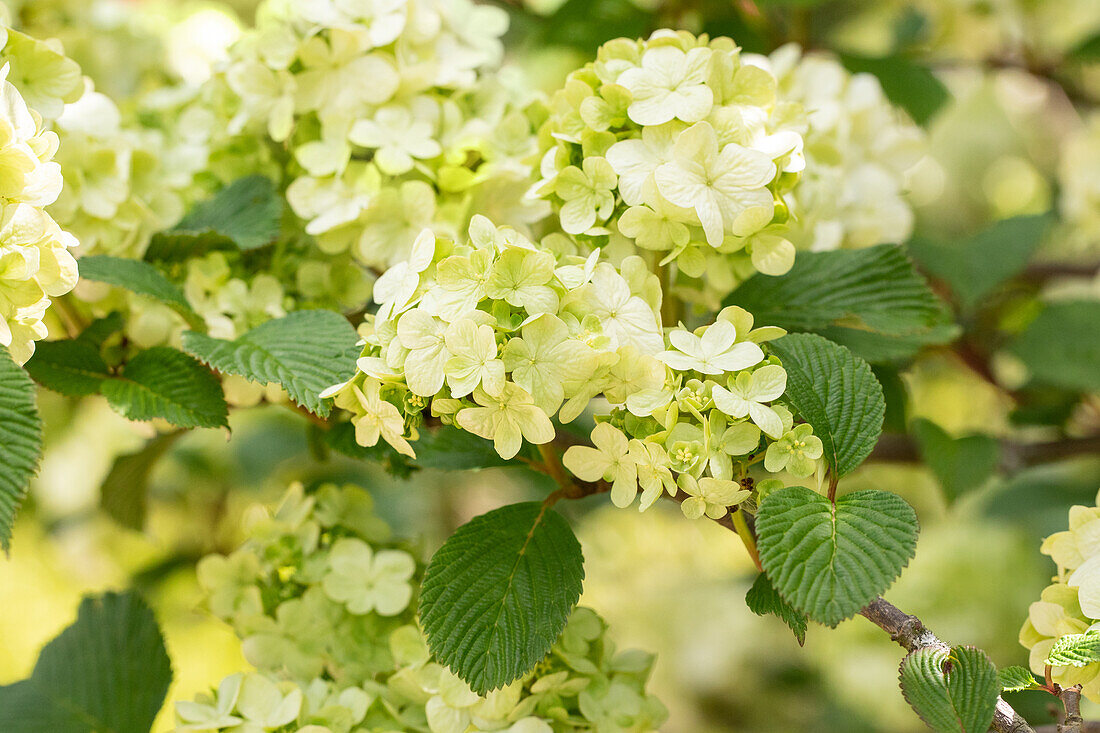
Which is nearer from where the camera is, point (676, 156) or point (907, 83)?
point (676, 156)

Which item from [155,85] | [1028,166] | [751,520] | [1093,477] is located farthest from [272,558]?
[1028,166]

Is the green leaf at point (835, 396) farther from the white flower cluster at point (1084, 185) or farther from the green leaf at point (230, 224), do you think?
the white flower cluster at point (1084, 185)

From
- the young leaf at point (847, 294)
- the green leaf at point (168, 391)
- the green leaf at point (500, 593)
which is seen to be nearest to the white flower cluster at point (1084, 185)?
the young leaf at point (847, 294)

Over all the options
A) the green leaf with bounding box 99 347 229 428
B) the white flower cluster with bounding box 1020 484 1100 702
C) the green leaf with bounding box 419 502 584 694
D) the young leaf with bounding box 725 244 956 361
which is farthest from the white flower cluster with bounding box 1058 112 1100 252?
the green leaf with bounding box 99 347 229 428

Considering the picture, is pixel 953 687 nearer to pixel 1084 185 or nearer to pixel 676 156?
pixel 676 156

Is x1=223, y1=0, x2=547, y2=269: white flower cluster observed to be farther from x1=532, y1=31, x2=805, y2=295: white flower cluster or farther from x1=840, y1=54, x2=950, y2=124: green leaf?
x1=840, y1=54, x2=950, y2=124: green leaf

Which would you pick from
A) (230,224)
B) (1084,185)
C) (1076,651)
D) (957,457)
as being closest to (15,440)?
(230,224)

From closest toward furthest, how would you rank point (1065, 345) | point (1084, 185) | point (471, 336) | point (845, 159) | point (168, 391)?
point (471, 336)
point (168, 391)
point (845, 159)
point (1065, 345)
point (1084, 185)
